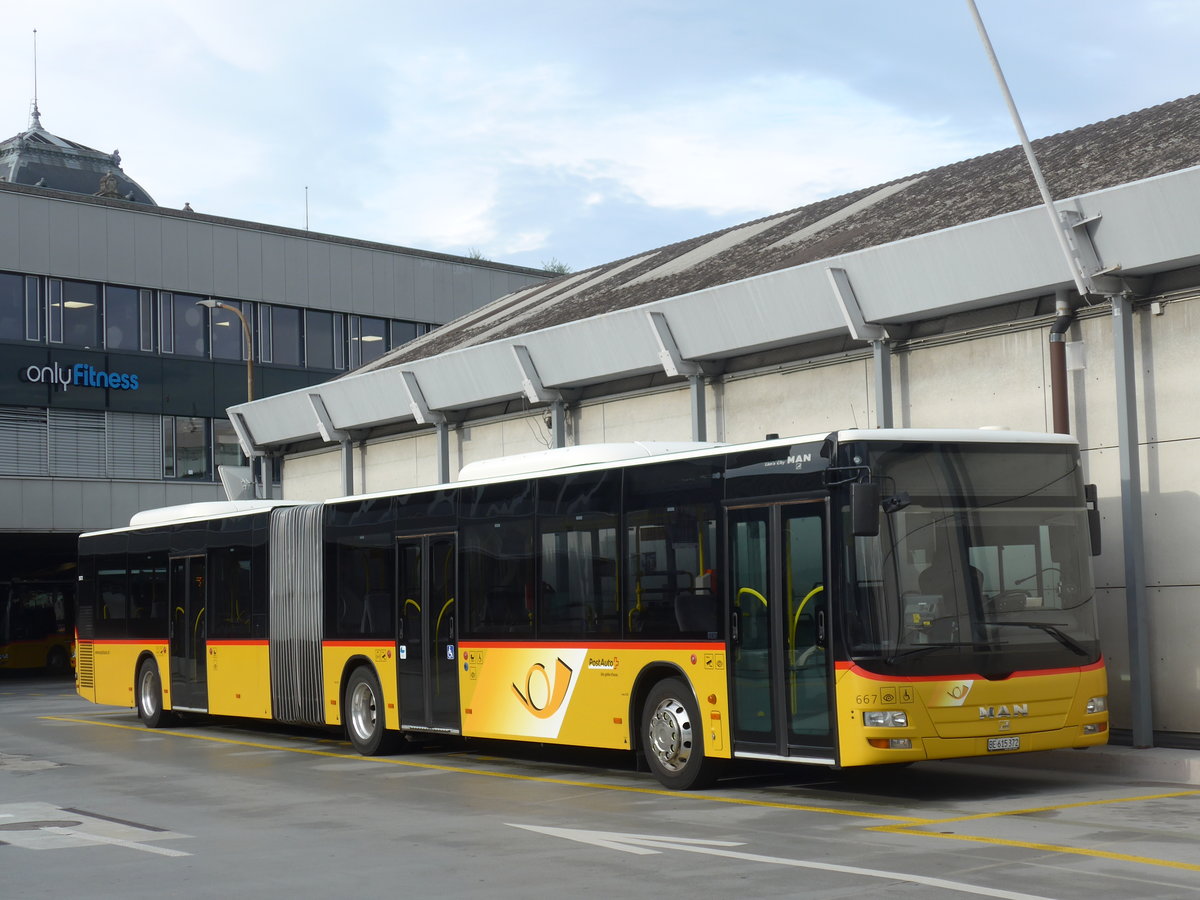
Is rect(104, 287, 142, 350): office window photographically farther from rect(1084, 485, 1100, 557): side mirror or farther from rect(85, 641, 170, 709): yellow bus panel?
rect(1084, 485, 1100, 557): side mirror

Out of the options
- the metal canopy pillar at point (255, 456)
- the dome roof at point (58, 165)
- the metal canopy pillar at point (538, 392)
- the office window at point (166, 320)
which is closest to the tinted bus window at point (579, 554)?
the metal canopy pillar at point (538, 392)

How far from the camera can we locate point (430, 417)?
1051 inches

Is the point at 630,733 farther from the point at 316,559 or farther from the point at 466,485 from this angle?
the point at 316,559

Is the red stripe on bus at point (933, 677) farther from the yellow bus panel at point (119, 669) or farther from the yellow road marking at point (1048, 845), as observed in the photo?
the yellow bus panel at point (119, 669)

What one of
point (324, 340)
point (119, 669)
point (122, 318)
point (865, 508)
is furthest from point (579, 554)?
point (324, 340)

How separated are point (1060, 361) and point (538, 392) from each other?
9.57m

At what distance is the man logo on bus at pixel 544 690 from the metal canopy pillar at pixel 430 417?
34.7 feet

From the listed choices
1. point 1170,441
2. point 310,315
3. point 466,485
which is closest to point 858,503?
point 1170,441

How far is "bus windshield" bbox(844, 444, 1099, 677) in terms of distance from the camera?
1252cm

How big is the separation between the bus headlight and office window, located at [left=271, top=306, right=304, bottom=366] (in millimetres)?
40530

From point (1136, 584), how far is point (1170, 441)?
1.42 m

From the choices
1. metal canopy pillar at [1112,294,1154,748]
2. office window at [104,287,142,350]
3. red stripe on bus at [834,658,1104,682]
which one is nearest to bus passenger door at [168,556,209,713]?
red stripe on bus at [834,658,1104,682]

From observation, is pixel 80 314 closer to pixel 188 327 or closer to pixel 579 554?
pixel 188 327

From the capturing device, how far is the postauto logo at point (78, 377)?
44.9 m
